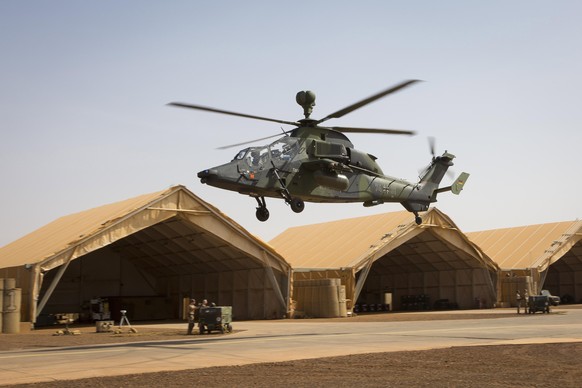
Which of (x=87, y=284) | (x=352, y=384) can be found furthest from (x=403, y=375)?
(x=87, y=284)

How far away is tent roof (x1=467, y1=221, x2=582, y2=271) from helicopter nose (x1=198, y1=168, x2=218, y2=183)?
4006 centimetres

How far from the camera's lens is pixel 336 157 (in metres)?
26.3

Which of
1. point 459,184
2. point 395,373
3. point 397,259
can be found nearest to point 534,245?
point 397,259

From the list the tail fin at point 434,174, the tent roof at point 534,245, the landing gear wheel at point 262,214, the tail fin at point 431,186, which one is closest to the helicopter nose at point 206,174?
the landing gear wheel at point 262,214

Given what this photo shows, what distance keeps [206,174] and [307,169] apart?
4.17 m

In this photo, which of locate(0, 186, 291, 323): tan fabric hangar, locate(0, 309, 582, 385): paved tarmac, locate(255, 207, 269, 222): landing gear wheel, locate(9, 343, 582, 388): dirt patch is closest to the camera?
locate(9, 343, 582, 388): dirt patch

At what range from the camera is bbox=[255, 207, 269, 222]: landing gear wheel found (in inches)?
1015

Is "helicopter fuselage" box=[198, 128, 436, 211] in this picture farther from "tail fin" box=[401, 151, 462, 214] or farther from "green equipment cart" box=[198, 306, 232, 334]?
"green equipment cart" box=[198, 306, 232, 334]

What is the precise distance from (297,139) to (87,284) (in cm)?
3181

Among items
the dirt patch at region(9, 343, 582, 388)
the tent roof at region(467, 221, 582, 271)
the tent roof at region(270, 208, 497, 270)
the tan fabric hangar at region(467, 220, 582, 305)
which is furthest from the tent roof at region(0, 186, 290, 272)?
the tent roof at region(467, 221, 582, 271)

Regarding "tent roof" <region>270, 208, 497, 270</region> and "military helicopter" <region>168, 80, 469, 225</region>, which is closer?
"military helicopter" <region>168, 80, 469, 225</region>

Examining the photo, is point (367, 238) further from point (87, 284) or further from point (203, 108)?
point (203, 108)

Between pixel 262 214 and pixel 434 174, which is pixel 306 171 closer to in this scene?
pixel 262 214

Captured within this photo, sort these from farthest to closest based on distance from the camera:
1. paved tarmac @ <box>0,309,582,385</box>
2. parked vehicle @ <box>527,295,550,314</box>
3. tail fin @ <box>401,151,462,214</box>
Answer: parked vehicle @ <box>527,295,550,314</box> < tail fin @ <box>401,151,462,214</box> < paved tarmac @ <box>0,309,582,385</box>
